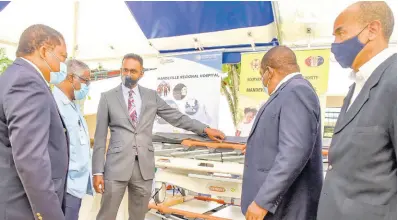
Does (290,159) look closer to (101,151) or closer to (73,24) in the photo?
(101,151)

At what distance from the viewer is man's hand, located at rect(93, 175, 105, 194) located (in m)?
2.35

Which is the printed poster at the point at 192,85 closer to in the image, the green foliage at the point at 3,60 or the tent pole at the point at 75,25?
the tent pole at the point at 75,25

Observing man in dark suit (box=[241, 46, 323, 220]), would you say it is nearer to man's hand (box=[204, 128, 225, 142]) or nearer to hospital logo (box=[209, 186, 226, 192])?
hospital logo (box=[209, 186, 226, 192])

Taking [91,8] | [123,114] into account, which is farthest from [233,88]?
[91,8]

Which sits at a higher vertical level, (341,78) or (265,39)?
(265,39)

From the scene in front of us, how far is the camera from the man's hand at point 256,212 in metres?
1.50

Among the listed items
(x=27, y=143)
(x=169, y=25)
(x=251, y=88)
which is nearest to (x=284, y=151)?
(x=27, y=143)

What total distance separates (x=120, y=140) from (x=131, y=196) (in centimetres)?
48

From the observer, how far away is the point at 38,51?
55.4 inches

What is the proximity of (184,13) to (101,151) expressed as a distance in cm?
143

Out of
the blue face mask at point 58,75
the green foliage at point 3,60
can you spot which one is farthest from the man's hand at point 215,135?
the green foliage at point 3,60

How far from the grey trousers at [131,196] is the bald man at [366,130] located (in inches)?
62.1

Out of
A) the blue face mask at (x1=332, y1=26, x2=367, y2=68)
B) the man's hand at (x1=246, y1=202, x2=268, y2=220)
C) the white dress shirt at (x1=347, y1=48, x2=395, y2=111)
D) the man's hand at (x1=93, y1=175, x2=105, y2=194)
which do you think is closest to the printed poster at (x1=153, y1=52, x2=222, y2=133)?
the man's hand at (x1=93, y1=175, x2=105, y2=194)

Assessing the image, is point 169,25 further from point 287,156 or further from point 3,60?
point 287,156
